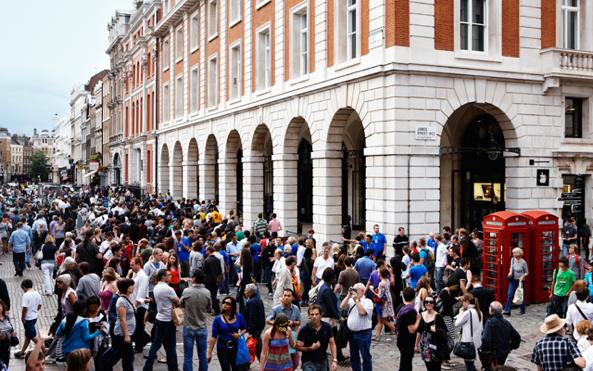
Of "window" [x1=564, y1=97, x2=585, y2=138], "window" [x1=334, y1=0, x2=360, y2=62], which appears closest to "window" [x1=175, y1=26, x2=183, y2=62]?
"window" [x1=334, y1=0, x2=360, y2=62]

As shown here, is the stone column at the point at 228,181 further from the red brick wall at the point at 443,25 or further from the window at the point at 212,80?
the red brick wall at the point at 443,25

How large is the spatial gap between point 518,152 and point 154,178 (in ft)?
116

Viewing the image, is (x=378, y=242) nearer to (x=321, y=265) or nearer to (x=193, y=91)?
(x=321, y=265)

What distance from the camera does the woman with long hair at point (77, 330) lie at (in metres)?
8.28

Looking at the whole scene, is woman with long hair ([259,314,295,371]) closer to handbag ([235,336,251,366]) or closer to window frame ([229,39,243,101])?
handbag ([235,336,251,366])

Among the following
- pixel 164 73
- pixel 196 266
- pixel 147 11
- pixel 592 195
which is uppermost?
pixel 147 11

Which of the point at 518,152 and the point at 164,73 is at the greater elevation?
the point at 164,73

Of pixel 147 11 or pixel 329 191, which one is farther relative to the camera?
pixel 147 11

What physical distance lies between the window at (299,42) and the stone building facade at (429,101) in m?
0.06

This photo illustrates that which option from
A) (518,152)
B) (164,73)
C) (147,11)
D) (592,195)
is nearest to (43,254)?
(518,152)

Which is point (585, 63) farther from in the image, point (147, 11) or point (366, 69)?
point (147, 11)

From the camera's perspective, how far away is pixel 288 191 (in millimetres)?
25438

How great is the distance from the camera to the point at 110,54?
74.8 metres

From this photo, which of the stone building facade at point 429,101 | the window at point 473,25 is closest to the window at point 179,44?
the stone building facade at point 429,101
